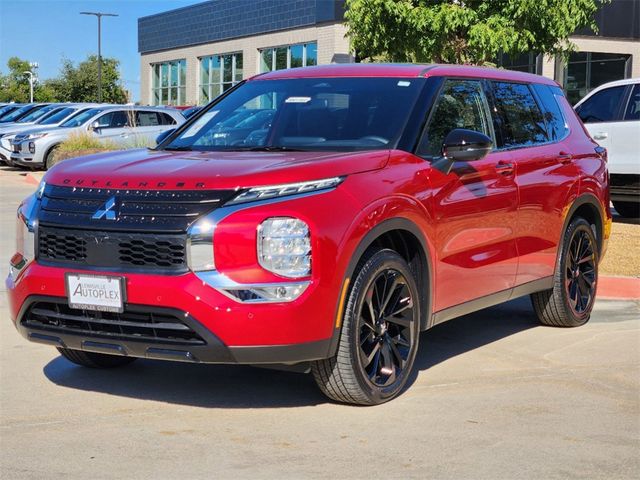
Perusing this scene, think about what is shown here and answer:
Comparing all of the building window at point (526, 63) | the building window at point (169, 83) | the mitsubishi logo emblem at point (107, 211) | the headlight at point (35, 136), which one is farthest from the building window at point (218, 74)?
the mitsubishi logo emblem at point (107, 211)

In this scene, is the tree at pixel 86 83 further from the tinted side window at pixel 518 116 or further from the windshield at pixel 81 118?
the tinted side window at pixel 518 116

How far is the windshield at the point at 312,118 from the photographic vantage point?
589cm

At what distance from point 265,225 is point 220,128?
1777 mm

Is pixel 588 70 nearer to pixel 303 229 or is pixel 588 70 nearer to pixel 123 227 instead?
pixel 303 229

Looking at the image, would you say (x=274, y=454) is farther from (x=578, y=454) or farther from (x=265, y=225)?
(x=578, y=454)

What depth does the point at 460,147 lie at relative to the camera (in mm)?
5758

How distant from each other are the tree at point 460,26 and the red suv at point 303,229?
11.7 meters

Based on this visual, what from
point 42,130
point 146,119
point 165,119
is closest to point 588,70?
point 165,119

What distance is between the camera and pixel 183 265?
15.8 ft

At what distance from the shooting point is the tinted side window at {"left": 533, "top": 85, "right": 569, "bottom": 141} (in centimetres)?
740

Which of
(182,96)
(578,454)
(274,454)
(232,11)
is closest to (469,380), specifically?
(578,454)

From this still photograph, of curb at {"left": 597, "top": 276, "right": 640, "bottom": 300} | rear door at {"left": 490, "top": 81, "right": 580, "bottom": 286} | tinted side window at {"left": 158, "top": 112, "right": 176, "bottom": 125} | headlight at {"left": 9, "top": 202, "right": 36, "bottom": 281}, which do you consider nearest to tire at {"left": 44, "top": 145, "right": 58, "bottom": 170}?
tinted side window at {"left": 158, "top": 112, "right": 176, "bottom": 125}

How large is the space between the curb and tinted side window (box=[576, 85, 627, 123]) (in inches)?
215

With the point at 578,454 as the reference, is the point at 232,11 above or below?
above
